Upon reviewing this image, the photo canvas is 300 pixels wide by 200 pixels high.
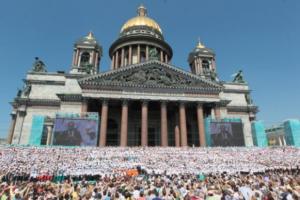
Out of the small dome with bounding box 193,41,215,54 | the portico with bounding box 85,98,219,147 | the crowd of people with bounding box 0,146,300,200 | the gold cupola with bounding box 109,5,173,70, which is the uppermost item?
the gold cupola with bounding box 109,5,173,70

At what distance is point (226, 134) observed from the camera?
32.5m

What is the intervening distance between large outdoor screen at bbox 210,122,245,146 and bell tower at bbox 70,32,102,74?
83.3 feet

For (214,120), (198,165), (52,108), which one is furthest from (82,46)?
(198,165)

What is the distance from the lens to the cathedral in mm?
32188

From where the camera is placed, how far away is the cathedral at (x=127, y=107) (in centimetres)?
3219

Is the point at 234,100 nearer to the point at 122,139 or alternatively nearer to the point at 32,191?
the point at 122,139

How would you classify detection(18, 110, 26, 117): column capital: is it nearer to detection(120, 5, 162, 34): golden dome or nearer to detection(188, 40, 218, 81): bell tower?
detection(188, 40, 218, 81): bell tower

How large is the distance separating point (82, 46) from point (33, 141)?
2202 centimetres

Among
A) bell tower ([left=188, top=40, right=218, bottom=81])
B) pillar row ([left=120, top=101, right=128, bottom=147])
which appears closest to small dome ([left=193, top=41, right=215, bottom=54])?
bell tower ([left=188, top=40, right=218, bottom=81])

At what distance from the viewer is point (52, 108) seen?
39.5 metres

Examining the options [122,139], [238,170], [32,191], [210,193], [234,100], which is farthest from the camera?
[234,100]

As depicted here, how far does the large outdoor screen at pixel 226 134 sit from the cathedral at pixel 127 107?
135mm

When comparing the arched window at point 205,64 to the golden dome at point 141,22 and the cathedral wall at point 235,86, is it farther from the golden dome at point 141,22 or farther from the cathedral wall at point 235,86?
the golden dome at point 141,22

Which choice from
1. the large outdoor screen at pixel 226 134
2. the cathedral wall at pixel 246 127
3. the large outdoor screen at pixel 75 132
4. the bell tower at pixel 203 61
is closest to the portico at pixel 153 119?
the large outdoor screen at pixel 226 134
